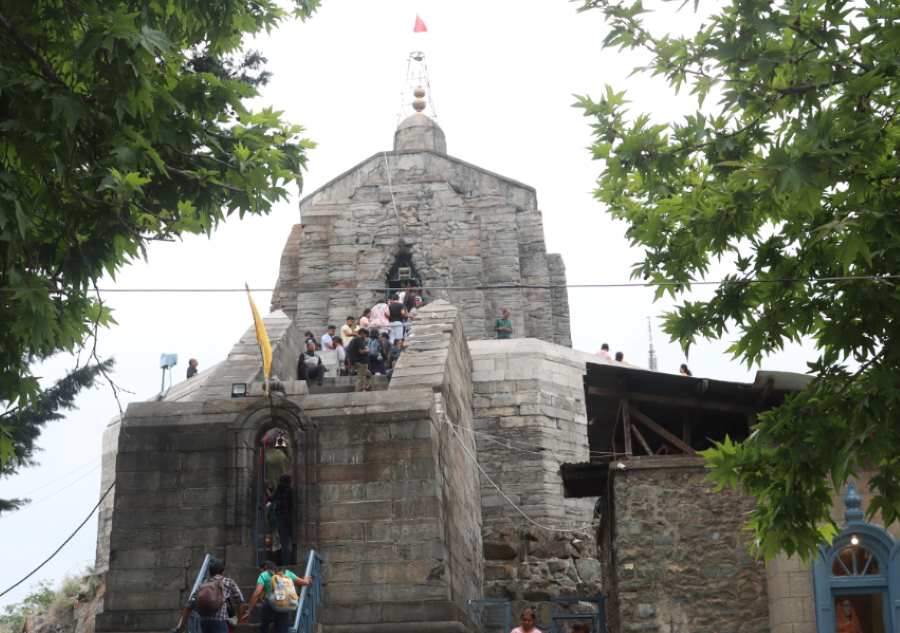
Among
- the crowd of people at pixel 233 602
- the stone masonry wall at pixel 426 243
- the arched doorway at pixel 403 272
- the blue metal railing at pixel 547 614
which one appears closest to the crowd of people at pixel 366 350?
the blue metal railing at pixel 547 614

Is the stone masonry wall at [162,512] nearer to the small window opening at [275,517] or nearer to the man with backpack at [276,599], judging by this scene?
the small window opening at [275,517]

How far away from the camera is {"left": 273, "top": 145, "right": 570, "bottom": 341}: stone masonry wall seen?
30375mm

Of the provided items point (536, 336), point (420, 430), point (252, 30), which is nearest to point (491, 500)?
point (536, 336)

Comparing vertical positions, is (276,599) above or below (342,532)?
below

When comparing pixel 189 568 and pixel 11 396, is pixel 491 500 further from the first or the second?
pixel 11 396

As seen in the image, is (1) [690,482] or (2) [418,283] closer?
(1) [690,482]

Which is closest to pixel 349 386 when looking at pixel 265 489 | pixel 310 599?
pixel 265 489

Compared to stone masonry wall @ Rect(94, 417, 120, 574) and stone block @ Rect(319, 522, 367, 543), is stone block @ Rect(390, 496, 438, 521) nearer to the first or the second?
stone block @ Rect(319, 522, 367, 543)

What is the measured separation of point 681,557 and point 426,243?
18.6 m

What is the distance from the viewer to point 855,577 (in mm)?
12844

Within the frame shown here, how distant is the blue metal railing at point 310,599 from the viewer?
12.5 meters

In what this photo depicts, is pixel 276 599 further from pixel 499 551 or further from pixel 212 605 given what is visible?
pixel 499 551

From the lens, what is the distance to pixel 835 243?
9.49 metres

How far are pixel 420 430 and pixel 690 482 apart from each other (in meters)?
3.14
